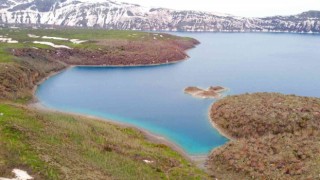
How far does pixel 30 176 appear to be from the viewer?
86.3 ft

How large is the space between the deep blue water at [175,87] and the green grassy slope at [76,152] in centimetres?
718

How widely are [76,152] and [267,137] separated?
2184cm

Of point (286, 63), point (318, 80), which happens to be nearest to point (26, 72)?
point (318, 80)

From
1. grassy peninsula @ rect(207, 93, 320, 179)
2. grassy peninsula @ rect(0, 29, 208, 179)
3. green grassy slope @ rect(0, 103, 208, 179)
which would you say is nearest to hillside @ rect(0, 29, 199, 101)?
grassy peninsula @ rect(0, 29, 208, 179)

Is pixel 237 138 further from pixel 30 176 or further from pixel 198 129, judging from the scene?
pixel 30 176

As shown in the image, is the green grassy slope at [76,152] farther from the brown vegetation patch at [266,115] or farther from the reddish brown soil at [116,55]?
the reddish brown soil at [116,55]

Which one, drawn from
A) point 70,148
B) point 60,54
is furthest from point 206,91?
point 60,54

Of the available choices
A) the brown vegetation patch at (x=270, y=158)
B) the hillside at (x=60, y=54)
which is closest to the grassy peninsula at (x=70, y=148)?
the hillside at (x=60, y=54)

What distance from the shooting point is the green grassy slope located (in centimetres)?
2845

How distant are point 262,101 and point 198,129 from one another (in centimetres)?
1109

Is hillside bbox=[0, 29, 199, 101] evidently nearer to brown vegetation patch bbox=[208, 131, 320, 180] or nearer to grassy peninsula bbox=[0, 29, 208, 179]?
grassy peninsula bbox=[0, 29, 208, 179]

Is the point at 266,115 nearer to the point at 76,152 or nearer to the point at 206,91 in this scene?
the point at 206,91

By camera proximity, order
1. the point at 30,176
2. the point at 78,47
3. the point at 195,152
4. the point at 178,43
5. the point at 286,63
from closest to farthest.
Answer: the point at 30,176 < the point at 195,152 < the point at 286,63 < the point at 78,47 < the point at 178,43

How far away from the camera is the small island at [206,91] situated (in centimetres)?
6662
